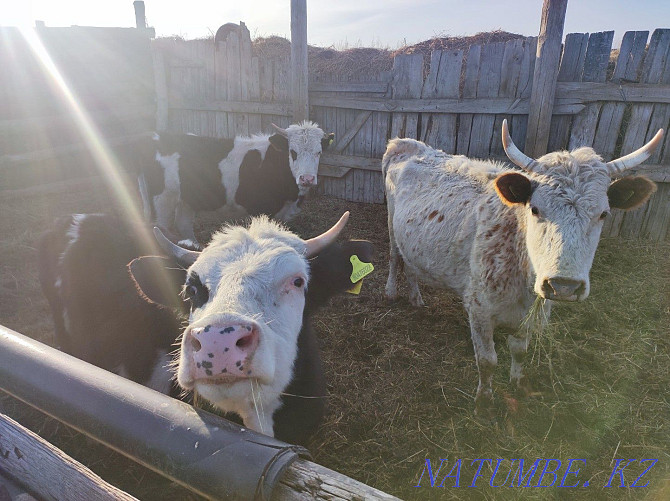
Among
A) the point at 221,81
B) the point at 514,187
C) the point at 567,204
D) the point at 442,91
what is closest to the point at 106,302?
the point at 514,187

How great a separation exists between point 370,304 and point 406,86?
4.51 meters

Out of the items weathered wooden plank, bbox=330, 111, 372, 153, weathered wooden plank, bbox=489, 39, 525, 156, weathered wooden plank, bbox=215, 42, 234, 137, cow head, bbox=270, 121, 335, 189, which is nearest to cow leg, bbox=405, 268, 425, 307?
cow head, bbox=270, 121, 335, 189

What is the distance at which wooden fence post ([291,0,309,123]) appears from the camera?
25.1ft

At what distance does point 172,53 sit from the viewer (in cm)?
1042

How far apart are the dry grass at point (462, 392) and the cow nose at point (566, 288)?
1014 millimetres

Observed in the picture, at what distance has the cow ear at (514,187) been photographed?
2828 millimetres

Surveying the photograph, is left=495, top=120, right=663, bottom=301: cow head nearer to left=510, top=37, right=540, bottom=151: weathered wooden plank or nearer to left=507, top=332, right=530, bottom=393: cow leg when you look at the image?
left=507, top=332, right=530, bottom=393: cow leg

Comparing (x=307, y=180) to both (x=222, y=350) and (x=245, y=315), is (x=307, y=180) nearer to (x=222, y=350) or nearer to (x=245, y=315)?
(x=245, y=315)

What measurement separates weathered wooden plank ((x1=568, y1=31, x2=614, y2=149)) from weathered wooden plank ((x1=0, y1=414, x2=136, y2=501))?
6.84m

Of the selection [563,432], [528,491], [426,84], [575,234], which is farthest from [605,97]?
[528,491]

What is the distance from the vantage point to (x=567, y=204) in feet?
8.70

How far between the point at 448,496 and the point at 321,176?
→ 23.8ft

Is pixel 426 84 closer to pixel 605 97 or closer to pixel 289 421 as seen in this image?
pixel 605 97

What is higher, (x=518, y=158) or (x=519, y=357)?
(x=518, y=158)
